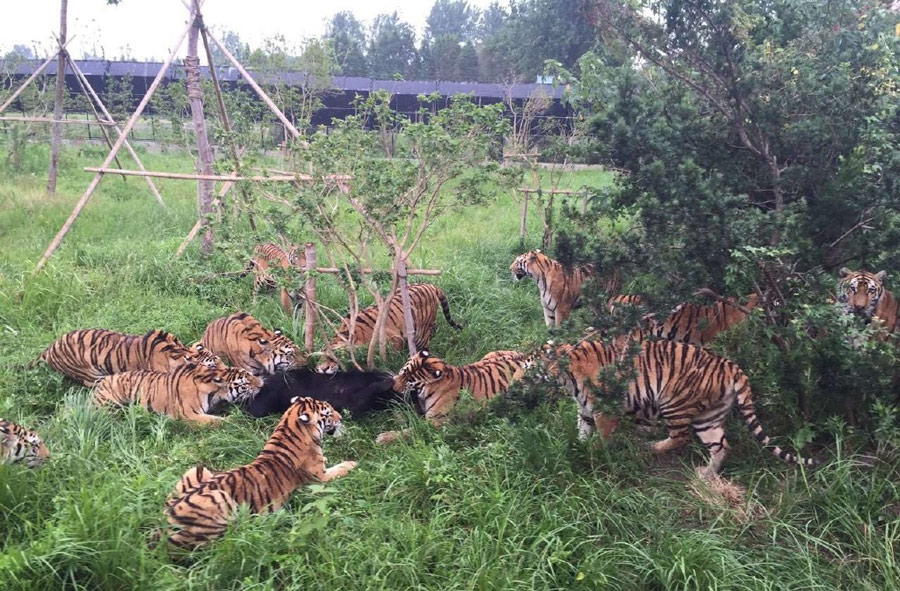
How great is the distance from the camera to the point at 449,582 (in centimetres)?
289

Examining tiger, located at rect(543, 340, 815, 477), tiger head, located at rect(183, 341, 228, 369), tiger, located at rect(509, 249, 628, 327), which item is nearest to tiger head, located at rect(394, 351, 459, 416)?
tiger, located at rect(543, 340, 815, 477)

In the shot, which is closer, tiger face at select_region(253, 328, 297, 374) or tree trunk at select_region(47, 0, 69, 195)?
tiger face at select_region(253, 328, 297, 374)

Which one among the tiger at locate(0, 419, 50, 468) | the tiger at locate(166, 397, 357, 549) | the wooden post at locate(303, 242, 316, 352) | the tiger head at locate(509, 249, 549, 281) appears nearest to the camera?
the tiger at locate(166, 397, 357, 549)

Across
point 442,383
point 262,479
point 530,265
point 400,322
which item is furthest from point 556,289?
point 262,479

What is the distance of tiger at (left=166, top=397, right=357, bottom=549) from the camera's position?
312 cm

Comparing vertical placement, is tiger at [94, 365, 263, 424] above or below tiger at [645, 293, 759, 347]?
below

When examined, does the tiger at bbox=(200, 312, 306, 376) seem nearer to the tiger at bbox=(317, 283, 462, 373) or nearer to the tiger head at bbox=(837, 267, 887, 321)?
the tiger at bbox=(317, 283, 462, 373)

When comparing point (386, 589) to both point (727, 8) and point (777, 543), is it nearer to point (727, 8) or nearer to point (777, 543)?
point (777, 543)

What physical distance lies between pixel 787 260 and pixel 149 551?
3.41 metres

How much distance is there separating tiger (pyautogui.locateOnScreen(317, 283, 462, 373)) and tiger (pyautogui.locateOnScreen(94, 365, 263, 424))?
0.95 m

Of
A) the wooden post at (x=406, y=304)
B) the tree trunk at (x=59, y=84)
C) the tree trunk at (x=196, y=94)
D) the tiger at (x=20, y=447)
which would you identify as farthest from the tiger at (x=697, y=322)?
the tree trunk at (x=59, y=84)

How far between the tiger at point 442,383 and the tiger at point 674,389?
0.53 m

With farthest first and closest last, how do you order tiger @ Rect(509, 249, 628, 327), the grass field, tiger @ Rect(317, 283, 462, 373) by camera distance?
tiger @ Rect(509, 249, 628, 327)
tiger @ Rect(317, 283, 462, 373)
the grass field

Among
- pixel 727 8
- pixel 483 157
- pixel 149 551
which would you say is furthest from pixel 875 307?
pixel 149 551
